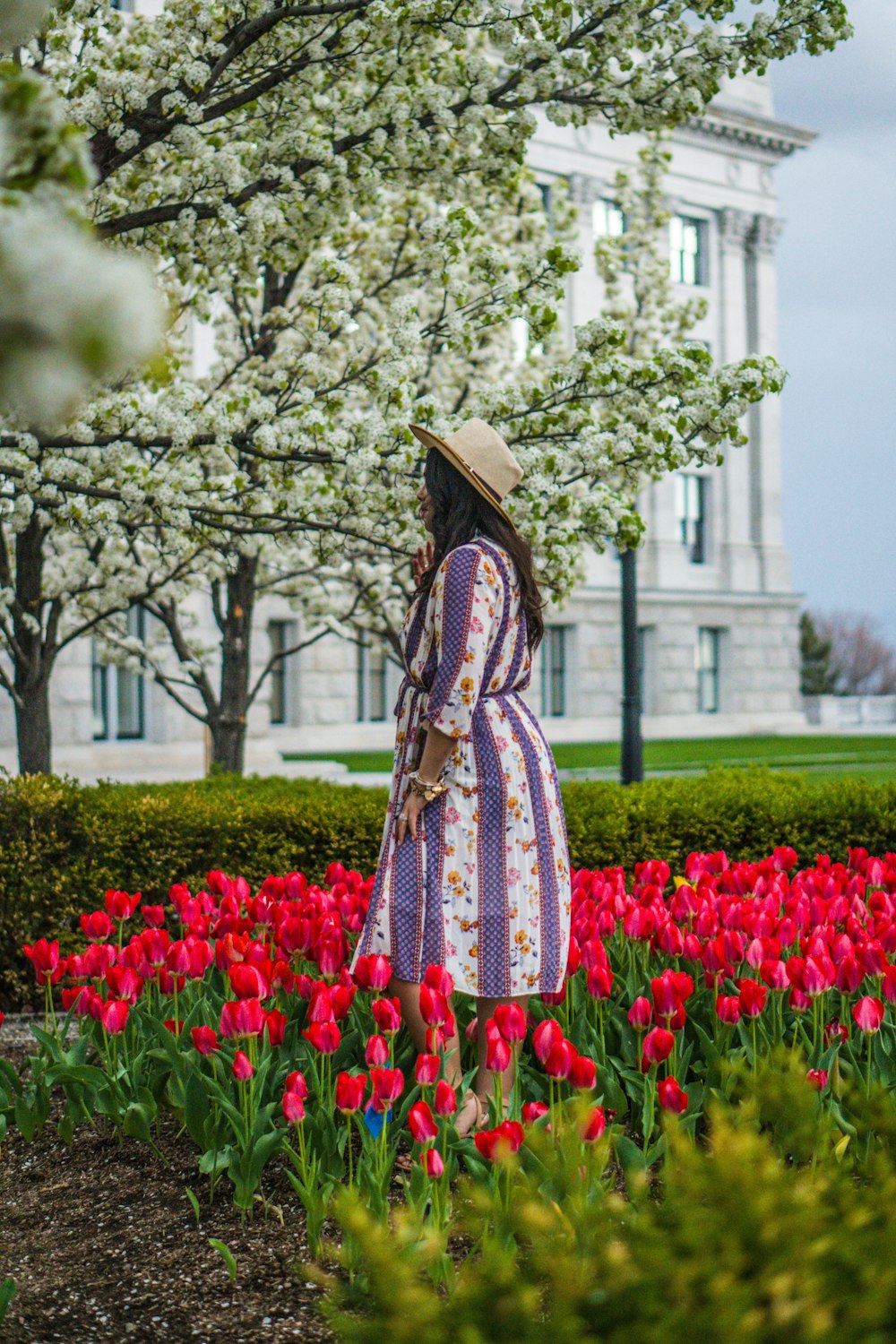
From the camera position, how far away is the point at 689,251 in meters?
40.9

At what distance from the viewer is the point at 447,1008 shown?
3.58 m

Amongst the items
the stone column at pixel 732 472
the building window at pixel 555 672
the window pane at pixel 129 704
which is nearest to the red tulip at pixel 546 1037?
the window pane at pixel 129 704

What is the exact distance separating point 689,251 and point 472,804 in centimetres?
4022

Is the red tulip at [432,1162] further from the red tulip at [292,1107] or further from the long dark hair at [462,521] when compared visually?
the long dark hair at [462,521]

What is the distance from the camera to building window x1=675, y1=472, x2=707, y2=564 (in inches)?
1597

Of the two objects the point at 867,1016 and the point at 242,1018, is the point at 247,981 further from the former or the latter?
the point at 867,1016

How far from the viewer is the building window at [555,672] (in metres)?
36.4

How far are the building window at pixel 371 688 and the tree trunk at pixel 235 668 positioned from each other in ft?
68.2

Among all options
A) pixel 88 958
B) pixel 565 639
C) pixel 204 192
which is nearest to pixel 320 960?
pixel 88 958

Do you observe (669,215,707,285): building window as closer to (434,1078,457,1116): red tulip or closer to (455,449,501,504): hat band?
(455,449,501,504): hat band

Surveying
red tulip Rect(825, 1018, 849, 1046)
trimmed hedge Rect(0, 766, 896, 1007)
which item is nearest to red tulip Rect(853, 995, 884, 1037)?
red tulip Rect(825, 1018, 849, 1046)

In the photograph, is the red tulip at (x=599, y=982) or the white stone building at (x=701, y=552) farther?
the white stone building at (x=701, y=552)

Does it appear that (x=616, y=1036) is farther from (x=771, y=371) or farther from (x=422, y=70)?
(x=422, y=70)

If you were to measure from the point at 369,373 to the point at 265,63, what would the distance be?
1736 millimetres
